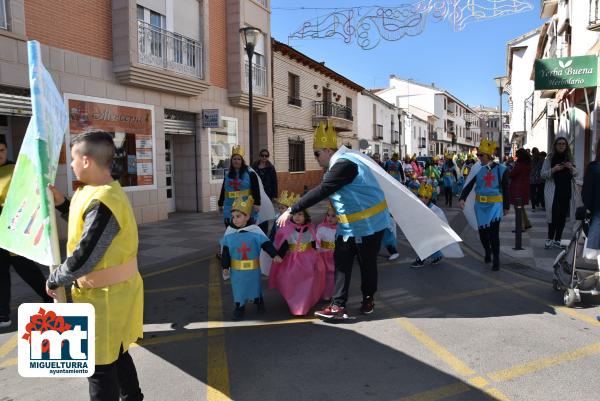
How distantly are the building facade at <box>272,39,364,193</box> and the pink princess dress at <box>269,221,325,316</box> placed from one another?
14.7m

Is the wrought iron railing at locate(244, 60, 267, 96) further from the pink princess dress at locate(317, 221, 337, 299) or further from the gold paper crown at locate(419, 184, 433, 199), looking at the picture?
the pink princess dress at locate(317, 221, 337, 299)

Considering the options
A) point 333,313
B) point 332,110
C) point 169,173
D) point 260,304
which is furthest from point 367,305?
point 332,110

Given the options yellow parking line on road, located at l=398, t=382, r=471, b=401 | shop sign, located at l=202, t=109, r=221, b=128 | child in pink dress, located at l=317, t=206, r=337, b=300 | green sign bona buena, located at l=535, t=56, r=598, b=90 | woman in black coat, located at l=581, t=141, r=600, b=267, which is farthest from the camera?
shop sign, located at l=202, t=109, r=221, b=128

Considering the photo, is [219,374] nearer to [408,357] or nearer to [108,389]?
[108,389]

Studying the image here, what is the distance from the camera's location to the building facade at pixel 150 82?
9.81m

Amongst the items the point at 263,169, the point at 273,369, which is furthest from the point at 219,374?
the point at 263,169

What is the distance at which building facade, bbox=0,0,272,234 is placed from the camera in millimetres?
9812

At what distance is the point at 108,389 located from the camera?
2.42 m

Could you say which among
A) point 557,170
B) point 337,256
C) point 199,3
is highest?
point 199,3

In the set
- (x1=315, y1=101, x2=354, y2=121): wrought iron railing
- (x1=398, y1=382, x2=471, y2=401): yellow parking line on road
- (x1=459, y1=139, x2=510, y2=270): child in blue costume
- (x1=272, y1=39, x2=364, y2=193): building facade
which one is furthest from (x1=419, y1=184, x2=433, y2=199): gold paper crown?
(x1=315, y1=101, x2=354, y2=121): wrought iron railing

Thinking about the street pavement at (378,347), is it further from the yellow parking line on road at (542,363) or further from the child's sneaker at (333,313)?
the child's sneaker at (333,313)

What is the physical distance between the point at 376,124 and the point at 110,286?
35098 mm

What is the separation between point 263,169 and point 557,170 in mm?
4904

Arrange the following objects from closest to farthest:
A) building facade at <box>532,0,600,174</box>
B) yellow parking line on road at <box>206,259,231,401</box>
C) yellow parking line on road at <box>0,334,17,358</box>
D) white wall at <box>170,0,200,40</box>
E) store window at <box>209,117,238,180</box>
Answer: yellow parking line on road at <box>206,259,231,401</box> < yellow parking line on road at <box>0,334,17,358</box> < building facade at <box>532,0,600,174</box> < white wall at <box>170,0,200,40</box> < store window at <box>209,117,238,180</box>
